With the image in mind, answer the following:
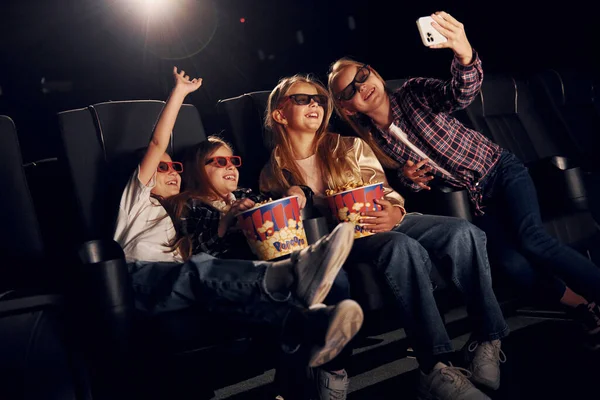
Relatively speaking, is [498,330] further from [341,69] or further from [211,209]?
[341,69]

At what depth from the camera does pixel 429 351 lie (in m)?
1.64

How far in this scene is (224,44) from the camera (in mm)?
4945

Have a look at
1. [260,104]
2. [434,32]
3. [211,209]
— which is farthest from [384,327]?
[260,104]

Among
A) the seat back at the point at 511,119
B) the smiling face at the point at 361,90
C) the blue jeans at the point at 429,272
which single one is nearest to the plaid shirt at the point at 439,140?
the smiling face at the point at 361,90

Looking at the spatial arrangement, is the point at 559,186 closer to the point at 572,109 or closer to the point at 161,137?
the point at 572,109

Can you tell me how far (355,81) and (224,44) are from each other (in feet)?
9.68

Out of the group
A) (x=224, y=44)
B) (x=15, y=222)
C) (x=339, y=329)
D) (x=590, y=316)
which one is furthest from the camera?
(x=224, y=44)

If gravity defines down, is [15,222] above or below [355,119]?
below

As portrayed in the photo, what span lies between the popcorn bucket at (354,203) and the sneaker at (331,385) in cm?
41

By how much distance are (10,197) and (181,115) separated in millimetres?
727

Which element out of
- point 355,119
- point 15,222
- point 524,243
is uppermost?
point 355,119

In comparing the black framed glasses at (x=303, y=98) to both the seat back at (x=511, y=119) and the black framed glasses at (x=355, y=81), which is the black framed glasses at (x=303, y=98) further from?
the seat back at (x=511, y=119)

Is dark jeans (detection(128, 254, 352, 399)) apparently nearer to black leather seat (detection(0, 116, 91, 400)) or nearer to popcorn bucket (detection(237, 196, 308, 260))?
popcorn bucket (detection(237, 196, 308, 260))

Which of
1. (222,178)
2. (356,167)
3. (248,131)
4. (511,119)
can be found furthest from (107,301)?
(511,119)
